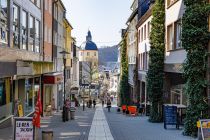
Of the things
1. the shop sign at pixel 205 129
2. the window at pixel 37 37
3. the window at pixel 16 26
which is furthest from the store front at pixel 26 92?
the shop sign at pixel 205 129

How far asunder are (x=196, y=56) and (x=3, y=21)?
8.53 metres

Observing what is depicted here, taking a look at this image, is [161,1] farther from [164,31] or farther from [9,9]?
[9,9]

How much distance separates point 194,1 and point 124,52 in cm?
4542

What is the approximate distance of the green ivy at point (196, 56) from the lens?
18328 millimetres

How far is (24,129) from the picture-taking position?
13.2 meters

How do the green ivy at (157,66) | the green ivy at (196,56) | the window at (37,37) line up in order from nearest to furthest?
the green ivy at (196,56) → the green ivy at (157,66) → the window at (37,37)

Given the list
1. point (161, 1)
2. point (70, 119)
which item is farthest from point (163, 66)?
point (70, 119)

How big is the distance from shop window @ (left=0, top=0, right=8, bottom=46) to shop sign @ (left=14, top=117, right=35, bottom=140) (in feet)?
24.4

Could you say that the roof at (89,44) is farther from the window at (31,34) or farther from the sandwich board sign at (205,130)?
the sandwich board sign at (205,130)

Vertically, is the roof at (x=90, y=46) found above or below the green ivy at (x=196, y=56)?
above

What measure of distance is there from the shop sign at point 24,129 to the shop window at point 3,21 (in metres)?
7.43

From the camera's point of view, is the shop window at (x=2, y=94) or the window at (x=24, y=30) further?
the window at (x=24, y=30)

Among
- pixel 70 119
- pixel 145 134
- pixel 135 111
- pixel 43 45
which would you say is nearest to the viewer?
pixel 145 134

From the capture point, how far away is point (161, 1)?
29.0m
